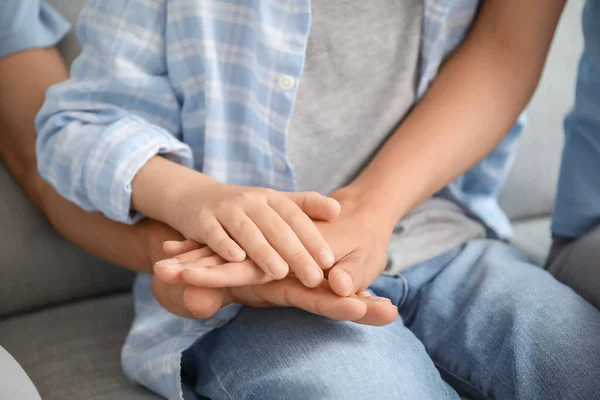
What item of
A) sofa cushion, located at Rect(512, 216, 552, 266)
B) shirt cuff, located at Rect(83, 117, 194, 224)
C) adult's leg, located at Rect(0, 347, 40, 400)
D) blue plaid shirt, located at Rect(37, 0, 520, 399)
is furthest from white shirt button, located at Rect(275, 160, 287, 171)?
sofa cushion, located at Rect(512, 216, 552, 266)

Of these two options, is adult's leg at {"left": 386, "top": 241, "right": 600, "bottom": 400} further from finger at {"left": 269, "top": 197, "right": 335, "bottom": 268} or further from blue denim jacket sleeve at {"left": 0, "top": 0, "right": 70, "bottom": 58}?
blue denim jacket sleeve at {"left": 0, "top": 0, "right": 70, "bottom": 58}

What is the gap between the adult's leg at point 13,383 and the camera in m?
0.45

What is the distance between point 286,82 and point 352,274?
22cm

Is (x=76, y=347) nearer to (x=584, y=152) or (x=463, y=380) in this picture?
(x=463, y=380)

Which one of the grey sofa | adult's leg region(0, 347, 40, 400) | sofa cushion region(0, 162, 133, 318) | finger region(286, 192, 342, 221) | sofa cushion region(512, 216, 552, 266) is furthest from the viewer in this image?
sofa cushion region(512, 216, 552, 266)

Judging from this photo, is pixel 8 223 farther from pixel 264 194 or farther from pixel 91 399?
pixel 264 194

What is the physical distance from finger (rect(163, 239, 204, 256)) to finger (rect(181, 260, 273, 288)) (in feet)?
0.13

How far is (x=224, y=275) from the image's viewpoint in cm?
49

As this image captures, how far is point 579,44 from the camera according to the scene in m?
1.11

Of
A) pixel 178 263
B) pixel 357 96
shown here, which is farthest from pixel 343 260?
pixel 357 96

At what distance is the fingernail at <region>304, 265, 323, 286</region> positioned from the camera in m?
0.49

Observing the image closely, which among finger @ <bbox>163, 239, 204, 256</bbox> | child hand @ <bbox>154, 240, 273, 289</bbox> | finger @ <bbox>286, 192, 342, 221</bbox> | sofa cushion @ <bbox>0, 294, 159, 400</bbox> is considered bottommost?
sofa cushion @ <bbox>0, 294, 159, 400</bbox>

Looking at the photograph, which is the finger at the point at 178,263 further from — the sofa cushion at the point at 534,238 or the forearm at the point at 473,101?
the sofa cushion at the point at 534,238

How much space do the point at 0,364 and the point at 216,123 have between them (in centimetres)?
30
